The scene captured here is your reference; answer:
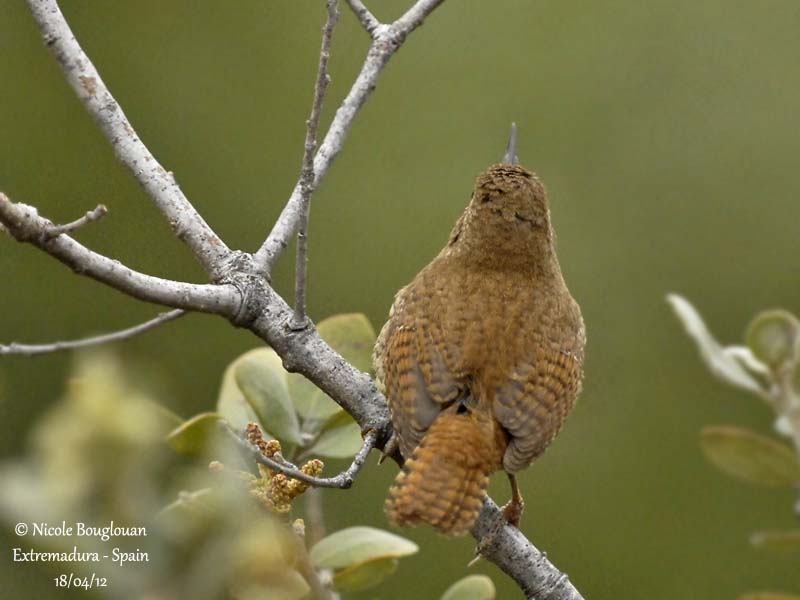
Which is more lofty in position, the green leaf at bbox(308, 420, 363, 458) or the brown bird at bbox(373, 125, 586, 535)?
the brown bird at bbox(373, 125, 586, 535)

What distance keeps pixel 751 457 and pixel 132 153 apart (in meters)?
1.54

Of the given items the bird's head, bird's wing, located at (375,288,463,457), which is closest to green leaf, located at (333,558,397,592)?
bird's wing, located at (375,288,463,457)

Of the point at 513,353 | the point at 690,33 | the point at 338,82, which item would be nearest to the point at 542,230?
the point at 513,353

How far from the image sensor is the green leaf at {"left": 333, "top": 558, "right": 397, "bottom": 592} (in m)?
1.81

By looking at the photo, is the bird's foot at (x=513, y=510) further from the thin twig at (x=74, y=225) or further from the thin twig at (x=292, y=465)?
the thin twig at (x=74, y=225)

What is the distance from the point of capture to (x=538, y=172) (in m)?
5.85

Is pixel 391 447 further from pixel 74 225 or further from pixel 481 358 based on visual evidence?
pixel 74 225

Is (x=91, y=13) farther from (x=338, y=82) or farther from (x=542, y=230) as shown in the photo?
(x=542, y=230)

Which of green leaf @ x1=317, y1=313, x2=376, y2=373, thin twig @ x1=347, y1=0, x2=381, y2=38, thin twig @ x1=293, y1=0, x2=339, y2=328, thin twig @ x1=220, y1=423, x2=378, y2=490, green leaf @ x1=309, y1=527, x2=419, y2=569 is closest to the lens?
thin twig @ x1=220, y1=423, x2=378, y2=490

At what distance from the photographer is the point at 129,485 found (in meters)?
1.02

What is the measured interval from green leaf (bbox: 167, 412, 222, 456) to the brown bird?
1.38 ft

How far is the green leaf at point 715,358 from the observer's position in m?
1.25

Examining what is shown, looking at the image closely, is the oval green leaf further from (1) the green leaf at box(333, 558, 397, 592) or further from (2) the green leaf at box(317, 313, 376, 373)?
(1) the green leaf at box(333, 558, 397, 592)

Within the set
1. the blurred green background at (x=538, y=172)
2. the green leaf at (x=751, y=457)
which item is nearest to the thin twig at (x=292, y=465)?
the green leaf at (x=751, y=457)
